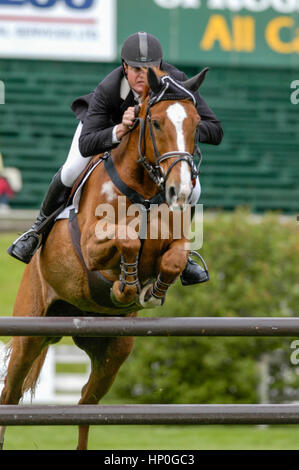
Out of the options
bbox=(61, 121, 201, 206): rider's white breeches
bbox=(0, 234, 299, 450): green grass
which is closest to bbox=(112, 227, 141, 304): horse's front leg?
bbox=(61, 121, 201, 206): rider's white breeches

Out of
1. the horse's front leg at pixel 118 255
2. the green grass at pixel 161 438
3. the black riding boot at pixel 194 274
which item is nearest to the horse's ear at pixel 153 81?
the horse's front leg at pixel 118 255

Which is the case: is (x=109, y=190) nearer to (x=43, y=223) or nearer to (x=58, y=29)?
(x=43, y=223)

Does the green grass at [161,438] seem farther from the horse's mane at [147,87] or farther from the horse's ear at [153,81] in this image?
the horse's ear at [153,81]

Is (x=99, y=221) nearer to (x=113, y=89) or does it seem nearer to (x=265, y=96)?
(x=113, y=89)

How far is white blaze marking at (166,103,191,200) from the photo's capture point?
11.3ft

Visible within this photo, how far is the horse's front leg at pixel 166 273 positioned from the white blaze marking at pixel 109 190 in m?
0.38

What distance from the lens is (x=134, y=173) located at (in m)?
4.01

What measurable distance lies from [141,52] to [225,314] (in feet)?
16.3

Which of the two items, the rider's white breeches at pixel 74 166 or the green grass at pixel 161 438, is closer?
the rider's white breeches at pixel 74 166

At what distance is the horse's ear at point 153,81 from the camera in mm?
3676

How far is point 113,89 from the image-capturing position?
405cm

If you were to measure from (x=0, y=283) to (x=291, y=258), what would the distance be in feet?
17.9

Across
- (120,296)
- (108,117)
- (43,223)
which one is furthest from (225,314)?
(120,296)

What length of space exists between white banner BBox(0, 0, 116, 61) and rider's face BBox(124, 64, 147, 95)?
1222 cm
